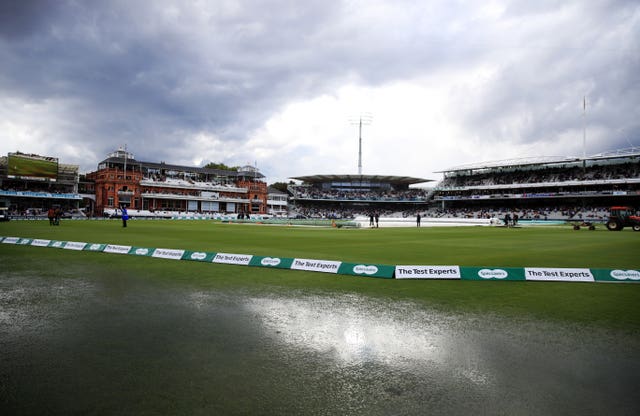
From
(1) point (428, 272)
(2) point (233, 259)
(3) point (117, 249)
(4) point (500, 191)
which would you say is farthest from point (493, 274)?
(4) point (500, 191)

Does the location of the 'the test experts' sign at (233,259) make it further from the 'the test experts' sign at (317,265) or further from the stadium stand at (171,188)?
the stadium stand at (171,188)

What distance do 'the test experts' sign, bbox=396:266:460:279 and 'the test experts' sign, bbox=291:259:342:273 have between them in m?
2.09

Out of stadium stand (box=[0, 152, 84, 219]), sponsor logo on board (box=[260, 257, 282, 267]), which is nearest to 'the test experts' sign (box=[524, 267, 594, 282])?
sponsor logo on board (box=[260, 257, 282, 267])

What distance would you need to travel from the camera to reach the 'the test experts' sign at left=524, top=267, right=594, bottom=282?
10.7 m

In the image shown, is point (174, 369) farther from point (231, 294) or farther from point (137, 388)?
point (231, 294)

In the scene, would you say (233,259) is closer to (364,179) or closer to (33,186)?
(33,186)

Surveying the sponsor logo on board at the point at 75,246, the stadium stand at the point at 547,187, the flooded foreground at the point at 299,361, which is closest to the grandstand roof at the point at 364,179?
the stadium stand at the point at 547,187

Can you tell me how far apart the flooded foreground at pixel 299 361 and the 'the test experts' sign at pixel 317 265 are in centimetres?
415

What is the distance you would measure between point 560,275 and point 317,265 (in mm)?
7220

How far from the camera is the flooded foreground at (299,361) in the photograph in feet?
12.7

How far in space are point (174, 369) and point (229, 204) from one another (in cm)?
Result: 10456

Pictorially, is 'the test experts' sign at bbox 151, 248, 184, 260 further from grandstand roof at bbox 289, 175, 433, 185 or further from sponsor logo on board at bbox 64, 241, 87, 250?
grandstand roof at bbox 289, 175, 433, 185

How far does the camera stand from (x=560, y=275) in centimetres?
1080

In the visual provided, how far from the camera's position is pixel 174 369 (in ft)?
15.2
